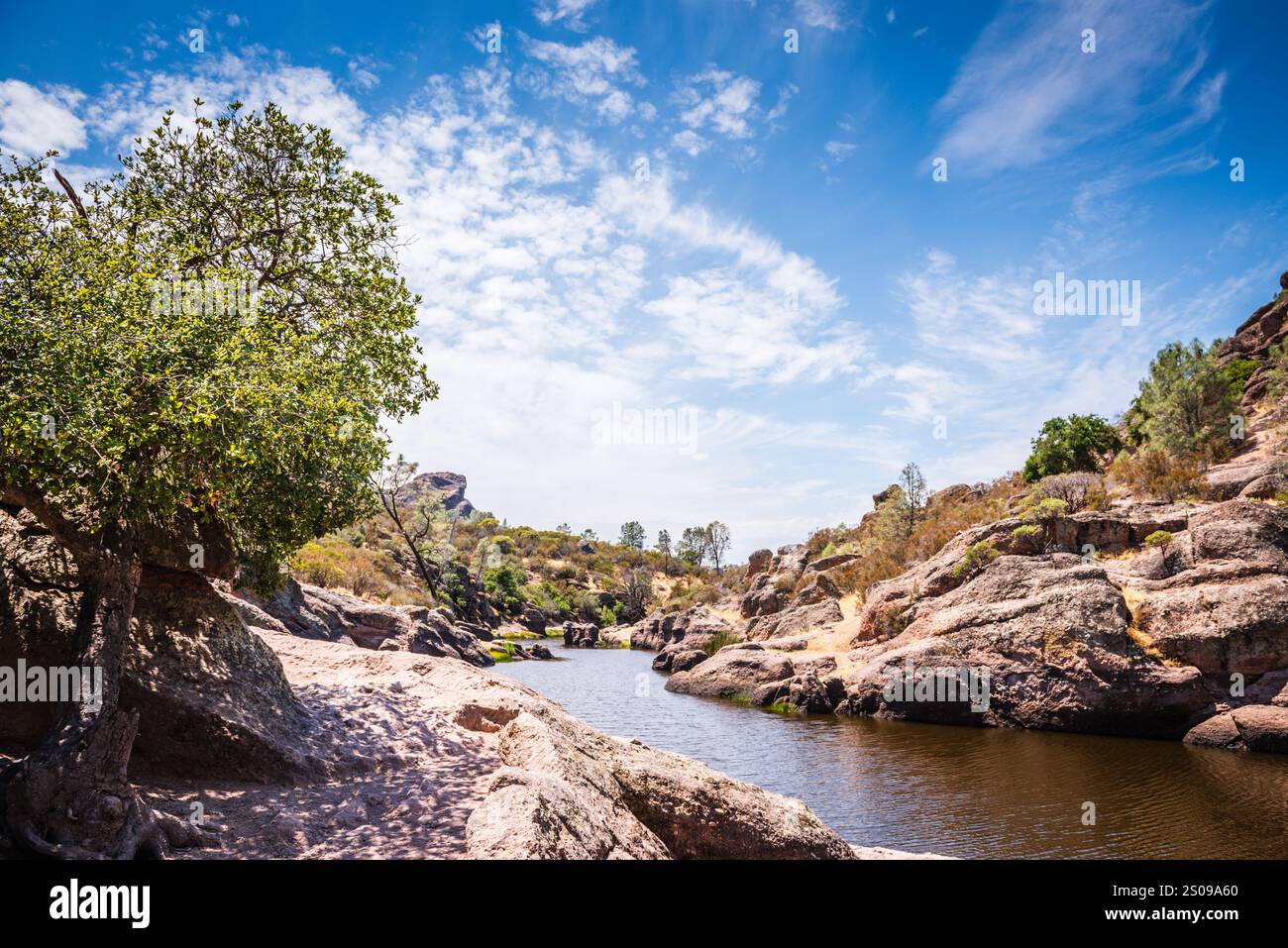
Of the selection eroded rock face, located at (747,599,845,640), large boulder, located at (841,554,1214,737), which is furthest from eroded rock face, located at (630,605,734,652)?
large boulder, located at (841,554,1214,737)

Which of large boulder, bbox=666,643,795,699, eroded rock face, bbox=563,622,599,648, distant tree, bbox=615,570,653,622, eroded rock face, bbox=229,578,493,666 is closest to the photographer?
eroded rock face, bbox=229,578,493,666

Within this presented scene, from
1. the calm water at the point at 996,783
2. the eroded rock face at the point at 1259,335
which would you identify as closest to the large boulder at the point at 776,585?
the calm water at the point at 996,783

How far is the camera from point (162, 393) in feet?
23.6

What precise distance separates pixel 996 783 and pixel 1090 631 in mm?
10627

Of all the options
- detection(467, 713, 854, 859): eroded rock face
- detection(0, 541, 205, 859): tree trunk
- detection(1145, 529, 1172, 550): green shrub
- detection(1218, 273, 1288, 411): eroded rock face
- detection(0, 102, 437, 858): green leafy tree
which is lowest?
detection(467, 713, 854, 859): eroded rock face

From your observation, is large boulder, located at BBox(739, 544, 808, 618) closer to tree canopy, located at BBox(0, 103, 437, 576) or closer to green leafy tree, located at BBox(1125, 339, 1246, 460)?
green leafy tree, located at BBox(1125, 339, 1246, 460)

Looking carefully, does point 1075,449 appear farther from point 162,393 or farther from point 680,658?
point 162,393

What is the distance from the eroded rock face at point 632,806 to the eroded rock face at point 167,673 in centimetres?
351

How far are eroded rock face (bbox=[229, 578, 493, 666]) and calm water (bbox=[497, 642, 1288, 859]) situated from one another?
31.0 feet

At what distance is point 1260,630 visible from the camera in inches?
932

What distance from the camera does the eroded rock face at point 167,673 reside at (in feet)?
27.8

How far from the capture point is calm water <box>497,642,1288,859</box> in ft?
49.3
